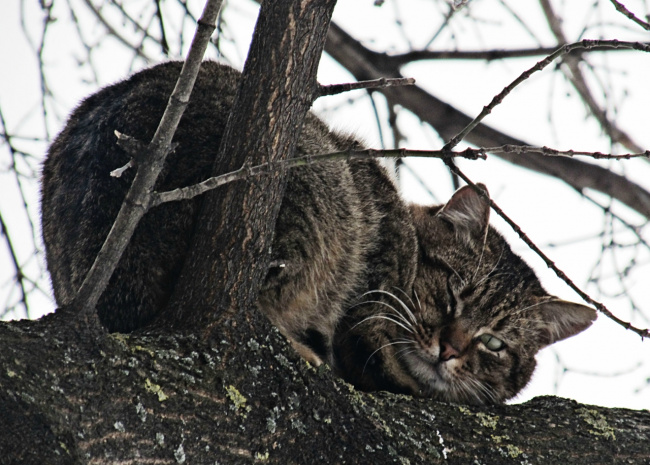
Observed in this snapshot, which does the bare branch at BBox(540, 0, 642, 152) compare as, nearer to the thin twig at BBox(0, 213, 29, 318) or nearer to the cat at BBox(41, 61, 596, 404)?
the cat at BBox(41, 61, 596, 404)

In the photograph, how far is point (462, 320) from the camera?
11.6 ft

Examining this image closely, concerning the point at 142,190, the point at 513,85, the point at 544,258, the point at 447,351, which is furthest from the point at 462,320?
the point at 142,190

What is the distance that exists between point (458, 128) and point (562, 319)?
1.56 metres

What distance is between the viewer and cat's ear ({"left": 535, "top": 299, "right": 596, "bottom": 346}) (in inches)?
143

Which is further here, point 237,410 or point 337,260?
point 337,260

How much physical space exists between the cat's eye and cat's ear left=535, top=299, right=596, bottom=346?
0.28 m

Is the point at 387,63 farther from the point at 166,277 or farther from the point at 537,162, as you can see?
the point at 166,277

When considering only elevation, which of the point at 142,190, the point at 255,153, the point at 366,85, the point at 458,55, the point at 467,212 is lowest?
the point at 142,190

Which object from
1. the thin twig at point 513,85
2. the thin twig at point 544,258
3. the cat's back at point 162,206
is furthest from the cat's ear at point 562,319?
the thin twig at point 513,85

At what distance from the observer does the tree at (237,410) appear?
176 centimetres

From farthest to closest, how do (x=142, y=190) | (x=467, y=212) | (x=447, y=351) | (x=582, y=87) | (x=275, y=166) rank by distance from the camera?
(x=582, y=87)
(x=467, y=212)
(x=447, y=351)
(x=275, y=166)
(x=142, y=190)

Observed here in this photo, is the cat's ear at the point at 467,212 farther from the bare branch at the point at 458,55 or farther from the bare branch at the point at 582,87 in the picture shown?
the bare branch at the point at 582,87

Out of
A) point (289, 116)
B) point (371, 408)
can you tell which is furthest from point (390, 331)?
point (289, 116)

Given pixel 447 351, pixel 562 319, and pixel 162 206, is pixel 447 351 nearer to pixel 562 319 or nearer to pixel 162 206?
pixel 562 319
